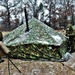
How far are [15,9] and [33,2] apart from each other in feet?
8.86

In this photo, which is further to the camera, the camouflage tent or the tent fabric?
the tent fabric

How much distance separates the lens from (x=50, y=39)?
8.23 meters

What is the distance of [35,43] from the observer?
8.12 m

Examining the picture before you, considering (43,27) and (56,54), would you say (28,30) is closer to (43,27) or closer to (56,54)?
(43,27)

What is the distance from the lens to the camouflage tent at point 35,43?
8.08 m

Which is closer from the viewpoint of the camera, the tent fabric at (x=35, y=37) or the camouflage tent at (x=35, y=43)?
the camouflage tent at (x=35, y=43)

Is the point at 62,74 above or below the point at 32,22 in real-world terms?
below

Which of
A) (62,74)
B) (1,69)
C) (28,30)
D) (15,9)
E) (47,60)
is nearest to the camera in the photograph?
(62,74)

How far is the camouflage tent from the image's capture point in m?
8.08

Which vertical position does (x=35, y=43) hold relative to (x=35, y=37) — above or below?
below

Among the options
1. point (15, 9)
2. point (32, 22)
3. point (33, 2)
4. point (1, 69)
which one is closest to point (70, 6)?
point (33, 2)

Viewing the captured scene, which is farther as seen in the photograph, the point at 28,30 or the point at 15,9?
the point at 15,9

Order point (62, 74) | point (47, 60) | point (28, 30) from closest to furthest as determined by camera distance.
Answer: point (62, 74) → point (47, 60) → point (28, 30)

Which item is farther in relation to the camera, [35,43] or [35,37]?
[35,37]
